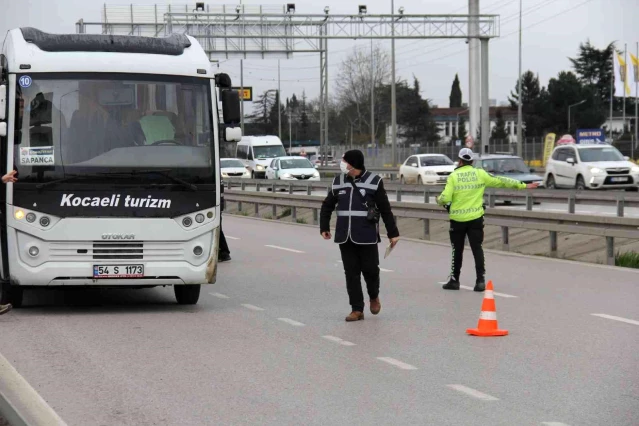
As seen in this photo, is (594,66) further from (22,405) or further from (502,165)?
(22,405)

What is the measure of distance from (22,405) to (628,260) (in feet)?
41.6

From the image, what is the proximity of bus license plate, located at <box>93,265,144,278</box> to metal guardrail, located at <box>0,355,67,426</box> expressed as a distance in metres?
4.08

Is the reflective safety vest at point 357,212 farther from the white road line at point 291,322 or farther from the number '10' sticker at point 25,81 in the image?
the number '10' sticker at point 25,81

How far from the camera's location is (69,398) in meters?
7.86

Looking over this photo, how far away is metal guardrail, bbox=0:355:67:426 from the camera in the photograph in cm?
675

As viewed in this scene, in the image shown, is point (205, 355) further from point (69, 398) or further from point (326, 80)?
point (326, 80)

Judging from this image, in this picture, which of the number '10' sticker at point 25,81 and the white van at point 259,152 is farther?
the white van at point 259,152

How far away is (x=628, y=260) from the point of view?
18219 millimetres

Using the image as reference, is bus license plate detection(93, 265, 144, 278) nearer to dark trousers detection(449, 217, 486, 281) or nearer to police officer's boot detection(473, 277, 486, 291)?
dark trousers detection(449, 217, 486, 281)

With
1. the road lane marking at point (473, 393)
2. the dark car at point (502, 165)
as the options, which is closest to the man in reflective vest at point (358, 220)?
the road lane marking at point (473, 393)

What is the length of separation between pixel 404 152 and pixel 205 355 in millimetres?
84816

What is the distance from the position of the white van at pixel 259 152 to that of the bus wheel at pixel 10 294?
4541cm

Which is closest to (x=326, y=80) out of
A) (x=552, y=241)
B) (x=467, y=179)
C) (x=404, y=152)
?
(x=404, y=152)

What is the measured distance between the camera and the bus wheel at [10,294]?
13133 mm
